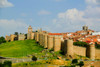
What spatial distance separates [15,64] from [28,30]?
1822 inches

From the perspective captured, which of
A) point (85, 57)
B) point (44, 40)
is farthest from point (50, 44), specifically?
point (85, 57)

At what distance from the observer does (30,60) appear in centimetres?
4153

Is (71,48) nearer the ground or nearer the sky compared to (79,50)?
nearer the sky

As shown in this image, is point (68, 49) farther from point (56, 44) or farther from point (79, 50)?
point (79, 50)

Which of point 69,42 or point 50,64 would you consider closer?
point 50,64

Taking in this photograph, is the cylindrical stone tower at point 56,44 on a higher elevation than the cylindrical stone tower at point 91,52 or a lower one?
higher

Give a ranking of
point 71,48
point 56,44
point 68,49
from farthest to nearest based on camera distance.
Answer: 1. point 56,44
2. point 71,48
3. point 68,49

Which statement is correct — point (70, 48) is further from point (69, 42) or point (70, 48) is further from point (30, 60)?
point (30, 60)

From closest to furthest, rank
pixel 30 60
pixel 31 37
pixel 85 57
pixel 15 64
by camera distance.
→ pixel 15 64
pixel 30 60
pixel 85 57
pixel 31 37

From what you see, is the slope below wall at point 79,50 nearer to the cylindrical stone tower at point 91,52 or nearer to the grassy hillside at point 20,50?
the cylindrical stone tower at point 91,52

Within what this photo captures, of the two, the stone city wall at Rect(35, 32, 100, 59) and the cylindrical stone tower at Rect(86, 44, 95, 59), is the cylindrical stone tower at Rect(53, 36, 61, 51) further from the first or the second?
the cylindrical stone tower at Rect(86, 44, 95, 59)

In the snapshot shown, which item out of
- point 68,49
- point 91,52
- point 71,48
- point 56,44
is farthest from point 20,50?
point 91,52

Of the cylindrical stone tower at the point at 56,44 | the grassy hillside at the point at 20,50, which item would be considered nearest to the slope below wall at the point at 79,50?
the cylindrical stone tower at the point at 56,44

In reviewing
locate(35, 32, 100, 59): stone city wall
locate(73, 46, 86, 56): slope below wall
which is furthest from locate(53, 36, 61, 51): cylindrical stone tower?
locate(73, 46, 86, 56): slope below wall
